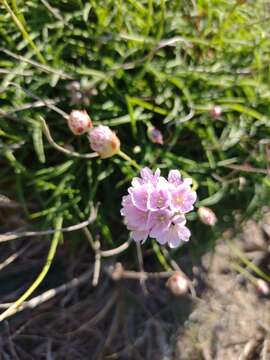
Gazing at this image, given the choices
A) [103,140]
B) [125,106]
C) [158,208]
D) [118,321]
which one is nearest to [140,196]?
[158,208]

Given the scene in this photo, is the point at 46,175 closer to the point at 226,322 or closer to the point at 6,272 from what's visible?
the point at 6,272

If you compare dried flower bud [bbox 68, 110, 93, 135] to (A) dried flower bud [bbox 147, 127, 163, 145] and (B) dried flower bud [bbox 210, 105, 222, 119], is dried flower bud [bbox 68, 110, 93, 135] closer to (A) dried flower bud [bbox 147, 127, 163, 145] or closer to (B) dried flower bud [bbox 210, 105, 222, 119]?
(A) dried flower bud [bbox 147, 127, 163, 145]

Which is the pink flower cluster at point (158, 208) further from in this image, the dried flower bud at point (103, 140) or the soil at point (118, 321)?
the soil at point (118, 321)

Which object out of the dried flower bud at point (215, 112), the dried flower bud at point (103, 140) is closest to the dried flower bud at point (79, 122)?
the dried flower bud at point (103, 140)

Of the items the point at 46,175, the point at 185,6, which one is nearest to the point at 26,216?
the point at 46,175

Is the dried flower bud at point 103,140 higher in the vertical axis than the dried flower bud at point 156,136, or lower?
higher

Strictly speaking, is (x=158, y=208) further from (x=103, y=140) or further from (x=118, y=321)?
(x=118, y=321)
